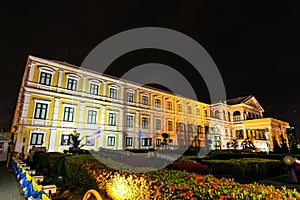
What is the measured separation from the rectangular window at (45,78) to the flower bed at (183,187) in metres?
18.2

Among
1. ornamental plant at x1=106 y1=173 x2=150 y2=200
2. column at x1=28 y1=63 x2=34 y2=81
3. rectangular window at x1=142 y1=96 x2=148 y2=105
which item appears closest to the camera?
ornamental plant at x1=106 y1=173 x2=150 y2=200

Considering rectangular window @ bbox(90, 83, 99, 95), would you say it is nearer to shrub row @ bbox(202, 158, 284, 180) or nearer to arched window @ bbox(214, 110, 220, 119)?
shrub row @ bbox(202, 158, 284, 180)

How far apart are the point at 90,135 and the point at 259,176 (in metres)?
19.4

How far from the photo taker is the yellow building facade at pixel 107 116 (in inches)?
782

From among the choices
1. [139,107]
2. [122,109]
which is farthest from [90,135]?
[139,107]

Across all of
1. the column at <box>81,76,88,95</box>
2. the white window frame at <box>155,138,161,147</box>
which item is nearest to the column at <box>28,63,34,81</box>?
the column at <box>81,76,88,95</box>

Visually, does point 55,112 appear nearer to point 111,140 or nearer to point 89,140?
point 89,140

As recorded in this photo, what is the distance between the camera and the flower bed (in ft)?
9.51

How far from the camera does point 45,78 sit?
21.0 meters

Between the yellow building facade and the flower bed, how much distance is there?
1670 cm

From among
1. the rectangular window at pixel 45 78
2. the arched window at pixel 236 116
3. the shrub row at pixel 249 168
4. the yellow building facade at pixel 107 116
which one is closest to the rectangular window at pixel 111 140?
the yellow building facade at pixel 107 116

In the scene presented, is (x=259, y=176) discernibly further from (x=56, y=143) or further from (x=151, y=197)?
(x=56, y=143)

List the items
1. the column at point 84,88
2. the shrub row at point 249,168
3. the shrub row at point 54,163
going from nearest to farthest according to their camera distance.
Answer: the shrub row at point 54,163, the shrub row at point 249,168, the column at point 84,88

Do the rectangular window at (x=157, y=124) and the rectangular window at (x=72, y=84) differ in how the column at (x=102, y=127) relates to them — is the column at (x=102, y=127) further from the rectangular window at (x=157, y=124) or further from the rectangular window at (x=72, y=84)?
the rectangular window at (x=157, y=124)
